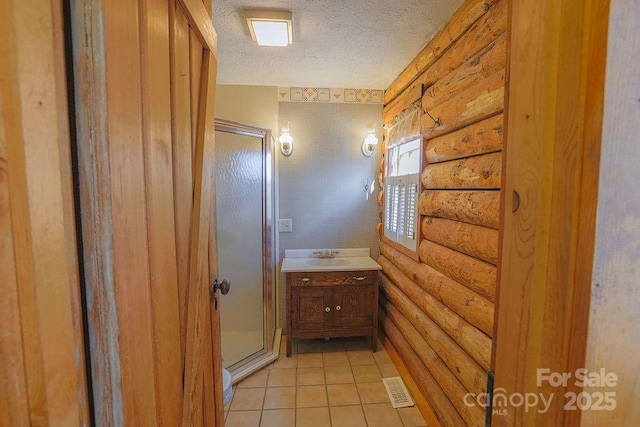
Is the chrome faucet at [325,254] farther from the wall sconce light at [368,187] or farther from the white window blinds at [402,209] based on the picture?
the wall sconce light at [368,187]

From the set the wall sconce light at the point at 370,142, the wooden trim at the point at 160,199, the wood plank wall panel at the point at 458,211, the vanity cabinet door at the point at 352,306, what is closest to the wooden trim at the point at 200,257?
the wooden trim at the point at 160,199

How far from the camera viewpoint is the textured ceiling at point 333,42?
1572 millimetres

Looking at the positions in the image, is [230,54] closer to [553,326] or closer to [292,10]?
[292,10]

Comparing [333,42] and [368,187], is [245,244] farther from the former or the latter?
[333,42]

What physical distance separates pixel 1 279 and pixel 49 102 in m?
0.23

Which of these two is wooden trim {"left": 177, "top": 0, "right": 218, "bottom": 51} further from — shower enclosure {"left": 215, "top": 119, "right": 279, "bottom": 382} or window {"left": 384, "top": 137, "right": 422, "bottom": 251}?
window {"left": 384, "top": 137, "right": 422, "bottom": 251}

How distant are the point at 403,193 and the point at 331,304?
114 centimetres

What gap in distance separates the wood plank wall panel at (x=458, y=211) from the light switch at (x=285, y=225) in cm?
121

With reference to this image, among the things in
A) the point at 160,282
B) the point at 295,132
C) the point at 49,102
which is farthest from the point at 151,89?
the point at 295,132

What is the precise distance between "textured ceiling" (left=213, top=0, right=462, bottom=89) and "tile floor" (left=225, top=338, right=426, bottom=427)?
2.47 meters

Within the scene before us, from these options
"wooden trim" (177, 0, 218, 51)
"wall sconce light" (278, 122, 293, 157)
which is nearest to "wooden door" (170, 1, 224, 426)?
"wooden trim" (177, 0, 218, 51)

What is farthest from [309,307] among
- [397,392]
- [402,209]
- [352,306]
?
[402,209]

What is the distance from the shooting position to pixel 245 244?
2445 mm

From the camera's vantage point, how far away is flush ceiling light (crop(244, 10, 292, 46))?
5.29 feet
